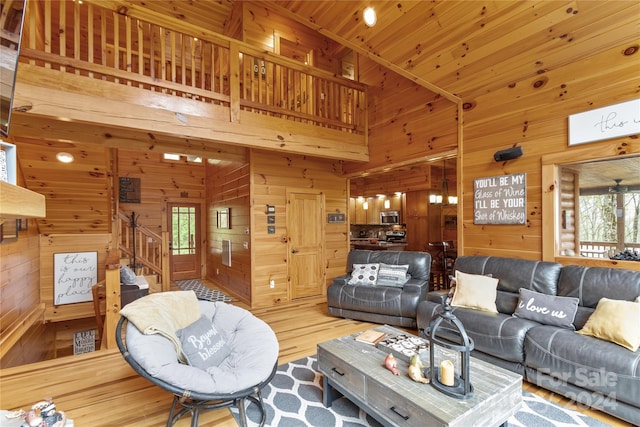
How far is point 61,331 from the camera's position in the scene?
490cm

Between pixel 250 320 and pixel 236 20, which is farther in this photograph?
pixel 236 20

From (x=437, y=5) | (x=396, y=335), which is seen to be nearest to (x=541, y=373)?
(x=396, y=335)

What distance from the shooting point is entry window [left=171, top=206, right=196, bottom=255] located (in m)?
7.31

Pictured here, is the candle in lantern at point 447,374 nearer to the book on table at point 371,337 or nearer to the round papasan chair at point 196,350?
the book on table at point 371,337

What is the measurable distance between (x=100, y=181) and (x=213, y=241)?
2.79 metres

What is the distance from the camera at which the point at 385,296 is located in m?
3.77

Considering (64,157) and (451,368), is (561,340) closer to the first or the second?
(451,368)

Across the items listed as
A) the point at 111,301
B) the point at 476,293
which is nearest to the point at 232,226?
the point at 111,301

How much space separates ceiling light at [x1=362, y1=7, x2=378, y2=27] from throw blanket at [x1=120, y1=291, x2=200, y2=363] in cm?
356

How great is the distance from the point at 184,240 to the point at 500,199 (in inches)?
274

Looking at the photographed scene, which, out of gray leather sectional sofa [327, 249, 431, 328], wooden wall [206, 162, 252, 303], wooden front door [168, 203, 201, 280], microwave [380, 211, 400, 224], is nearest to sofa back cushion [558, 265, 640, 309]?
gray leather sectional sofa [327, 249, 431, 328]

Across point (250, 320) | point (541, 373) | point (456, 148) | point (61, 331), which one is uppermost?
point (456, 148)

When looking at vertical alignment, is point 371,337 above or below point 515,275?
below

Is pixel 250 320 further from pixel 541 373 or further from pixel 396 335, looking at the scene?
pixel 541 373
